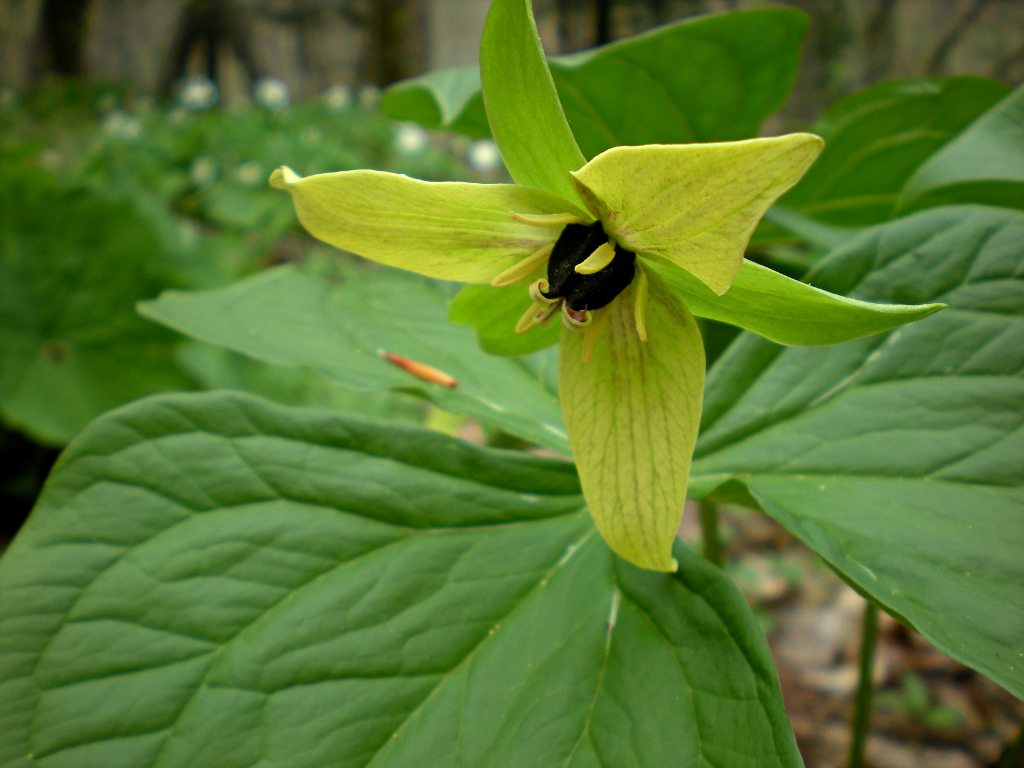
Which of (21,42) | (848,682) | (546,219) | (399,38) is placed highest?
(21,42)

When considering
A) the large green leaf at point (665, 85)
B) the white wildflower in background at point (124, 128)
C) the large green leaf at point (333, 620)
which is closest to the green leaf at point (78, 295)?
the large green leaf at point (665, 85)

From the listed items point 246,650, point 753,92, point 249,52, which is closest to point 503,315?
point 246,650

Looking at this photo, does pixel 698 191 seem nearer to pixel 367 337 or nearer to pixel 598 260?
pixel 598 260

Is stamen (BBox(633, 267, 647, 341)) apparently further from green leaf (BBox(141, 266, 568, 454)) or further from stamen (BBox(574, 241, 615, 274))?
green leaf (BBox(141, 266, 568, 454))

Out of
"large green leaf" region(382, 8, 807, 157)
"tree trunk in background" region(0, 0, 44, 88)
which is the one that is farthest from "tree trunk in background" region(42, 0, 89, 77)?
"large green leaf" region(382, 8, 807, 157)

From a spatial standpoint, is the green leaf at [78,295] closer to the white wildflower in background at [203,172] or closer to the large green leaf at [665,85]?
the white wildflower in background at [203,172]

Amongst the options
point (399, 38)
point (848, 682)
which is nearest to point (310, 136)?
point (399, 38)

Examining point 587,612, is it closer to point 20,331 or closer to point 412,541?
point 412,541
